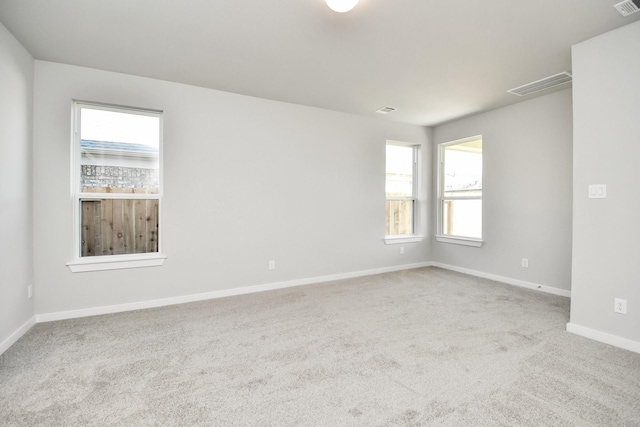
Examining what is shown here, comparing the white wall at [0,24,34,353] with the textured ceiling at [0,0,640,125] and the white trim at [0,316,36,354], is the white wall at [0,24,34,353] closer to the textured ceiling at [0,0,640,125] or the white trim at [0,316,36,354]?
the white trim at [0,316,36,354]

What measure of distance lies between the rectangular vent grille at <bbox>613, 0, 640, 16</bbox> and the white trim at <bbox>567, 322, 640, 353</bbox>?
2.51 m

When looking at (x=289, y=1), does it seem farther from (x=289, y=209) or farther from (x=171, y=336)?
(x=171, y=336)

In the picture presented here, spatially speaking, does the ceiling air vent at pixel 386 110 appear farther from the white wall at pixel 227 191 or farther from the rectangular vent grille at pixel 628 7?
the rectangular vent grille at pixel 628 7

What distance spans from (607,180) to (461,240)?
8.52 ft

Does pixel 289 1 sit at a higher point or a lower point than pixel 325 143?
higher

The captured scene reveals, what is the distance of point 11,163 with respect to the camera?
8.16 feet

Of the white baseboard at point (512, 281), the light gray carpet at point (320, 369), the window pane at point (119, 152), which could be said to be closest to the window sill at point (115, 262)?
the light gray carpet at point (320, 369)

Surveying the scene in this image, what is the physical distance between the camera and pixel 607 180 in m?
2.50

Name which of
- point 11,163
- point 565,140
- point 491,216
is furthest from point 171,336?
point 565,140

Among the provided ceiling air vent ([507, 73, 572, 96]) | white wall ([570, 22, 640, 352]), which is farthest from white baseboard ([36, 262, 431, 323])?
ceiling air vent ([507, 73, 572, 96])

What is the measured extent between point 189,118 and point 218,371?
281cm

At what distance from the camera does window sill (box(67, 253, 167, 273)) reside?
3059 mm

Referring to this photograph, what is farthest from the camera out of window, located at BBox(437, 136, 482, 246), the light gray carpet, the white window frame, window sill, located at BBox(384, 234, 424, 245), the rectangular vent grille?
the white window frame

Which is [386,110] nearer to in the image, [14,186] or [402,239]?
[402,239]
